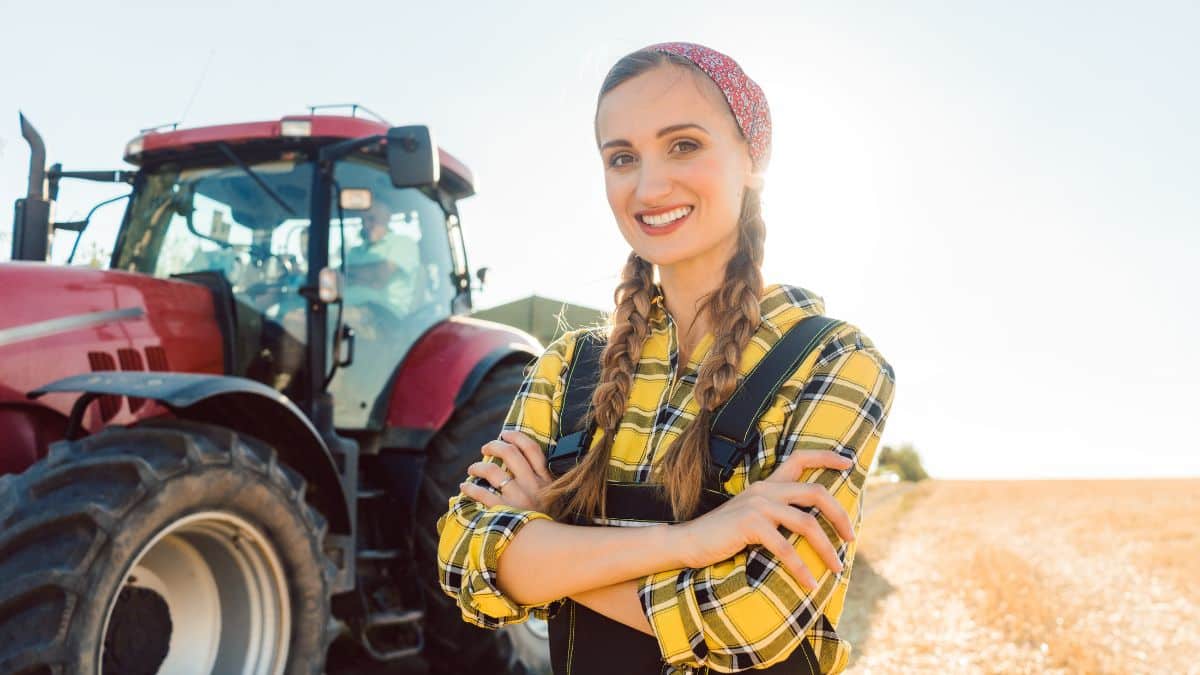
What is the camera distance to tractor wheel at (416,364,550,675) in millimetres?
4066

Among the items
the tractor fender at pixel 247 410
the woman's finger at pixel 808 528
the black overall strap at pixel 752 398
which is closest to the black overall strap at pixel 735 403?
the black overall strap at pixel 752 398

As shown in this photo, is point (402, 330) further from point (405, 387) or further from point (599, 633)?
point (599, 633)

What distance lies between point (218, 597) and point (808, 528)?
237 centimetres

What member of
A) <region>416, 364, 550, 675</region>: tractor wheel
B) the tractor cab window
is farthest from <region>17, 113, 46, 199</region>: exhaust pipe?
<region>416, 364, 550, 675</region>: tractor wheel

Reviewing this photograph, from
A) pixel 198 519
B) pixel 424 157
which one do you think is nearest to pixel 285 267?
pixel 424 157

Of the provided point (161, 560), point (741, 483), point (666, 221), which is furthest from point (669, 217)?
point (161, 560)

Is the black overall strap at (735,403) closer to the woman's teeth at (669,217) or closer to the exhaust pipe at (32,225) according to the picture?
the woman's teeth at (669,217)

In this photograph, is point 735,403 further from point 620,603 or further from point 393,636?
point 393,636

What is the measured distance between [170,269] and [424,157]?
51.9 inches

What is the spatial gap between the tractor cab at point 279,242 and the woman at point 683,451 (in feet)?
8.06

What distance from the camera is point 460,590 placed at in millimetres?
1479

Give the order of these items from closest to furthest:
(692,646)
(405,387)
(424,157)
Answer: (692,646) < (424,157) < (405,387)

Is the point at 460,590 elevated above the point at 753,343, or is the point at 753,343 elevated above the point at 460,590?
the point at 753,343

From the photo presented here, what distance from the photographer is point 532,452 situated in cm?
155
